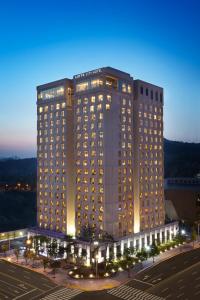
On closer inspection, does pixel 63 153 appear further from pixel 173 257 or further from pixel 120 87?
pixel 173 257

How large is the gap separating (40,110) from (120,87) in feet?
106

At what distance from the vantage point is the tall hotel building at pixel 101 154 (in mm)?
106812

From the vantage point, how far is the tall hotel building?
10681 cm

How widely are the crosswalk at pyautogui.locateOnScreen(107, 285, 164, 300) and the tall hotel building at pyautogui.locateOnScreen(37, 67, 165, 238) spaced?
91.7 feet

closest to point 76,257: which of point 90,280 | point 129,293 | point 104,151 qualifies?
point 90,280

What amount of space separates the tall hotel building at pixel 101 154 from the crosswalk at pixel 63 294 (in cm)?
2977

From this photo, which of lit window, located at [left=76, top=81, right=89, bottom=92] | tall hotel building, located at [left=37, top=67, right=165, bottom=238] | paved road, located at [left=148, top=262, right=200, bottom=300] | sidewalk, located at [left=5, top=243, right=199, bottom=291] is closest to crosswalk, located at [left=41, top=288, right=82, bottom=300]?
sidewalk, located at [left=5, top=243, right=199, bottom=291]

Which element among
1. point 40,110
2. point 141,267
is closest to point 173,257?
point 141,267

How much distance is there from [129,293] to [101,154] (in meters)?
44.4

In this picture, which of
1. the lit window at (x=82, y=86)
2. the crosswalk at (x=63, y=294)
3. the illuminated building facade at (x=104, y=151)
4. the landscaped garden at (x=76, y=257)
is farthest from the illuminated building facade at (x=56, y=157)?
the crosswalk at (x=63, y=294)

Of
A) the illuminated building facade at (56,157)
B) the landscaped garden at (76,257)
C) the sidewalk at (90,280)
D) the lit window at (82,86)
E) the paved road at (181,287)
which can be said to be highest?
the lit window at (82,86)

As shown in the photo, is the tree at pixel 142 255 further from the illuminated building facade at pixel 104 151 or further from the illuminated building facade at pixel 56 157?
the illuminated building facade at pixel 56 157

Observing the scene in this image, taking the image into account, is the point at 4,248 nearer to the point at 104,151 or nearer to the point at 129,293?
the point at 104,151

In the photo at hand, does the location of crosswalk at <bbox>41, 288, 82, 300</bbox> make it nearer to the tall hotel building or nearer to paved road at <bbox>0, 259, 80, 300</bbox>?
paved road at <bbox>0, 259, 80, 300</bbox>
